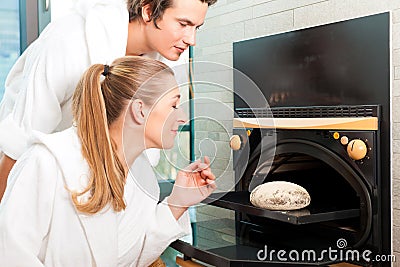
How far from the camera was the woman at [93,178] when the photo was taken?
874 millimetres

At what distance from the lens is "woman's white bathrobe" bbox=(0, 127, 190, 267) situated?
878mm

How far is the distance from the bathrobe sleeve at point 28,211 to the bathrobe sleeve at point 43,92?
0.09 meters

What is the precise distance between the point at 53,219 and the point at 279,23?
1.27m

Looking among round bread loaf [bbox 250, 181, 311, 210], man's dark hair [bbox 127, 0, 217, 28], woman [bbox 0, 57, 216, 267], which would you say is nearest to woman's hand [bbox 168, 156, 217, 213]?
woman [bbox 0, 57, 216, 267]

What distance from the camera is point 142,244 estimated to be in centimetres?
102

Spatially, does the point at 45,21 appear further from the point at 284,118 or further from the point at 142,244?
the point at 142,244

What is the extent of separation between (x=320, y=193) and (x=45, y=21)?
1.47m

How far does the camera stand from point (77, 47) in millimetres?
996

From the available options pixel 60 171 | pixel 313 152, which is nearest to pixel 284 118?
pixel 313 152

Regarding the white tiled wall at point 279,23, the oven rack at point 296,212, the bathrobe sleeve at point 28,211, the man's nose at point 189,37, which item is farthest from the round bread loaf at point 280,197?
the bathrobe sleeve at point 28,211

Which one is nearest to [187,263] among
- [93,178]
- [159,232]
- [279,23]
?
[159,232]

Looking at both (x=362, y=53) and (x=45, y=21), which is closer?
(x=362, y=53)

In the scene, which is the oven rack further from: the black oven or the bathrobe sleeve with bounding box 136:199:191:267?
the bathrobe sleeve with bounding box 136:199:191:267

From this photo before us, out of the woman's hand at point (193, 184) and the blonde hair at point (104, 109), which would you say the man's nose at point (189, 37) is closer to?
the blonde hair at point (104, 109)
